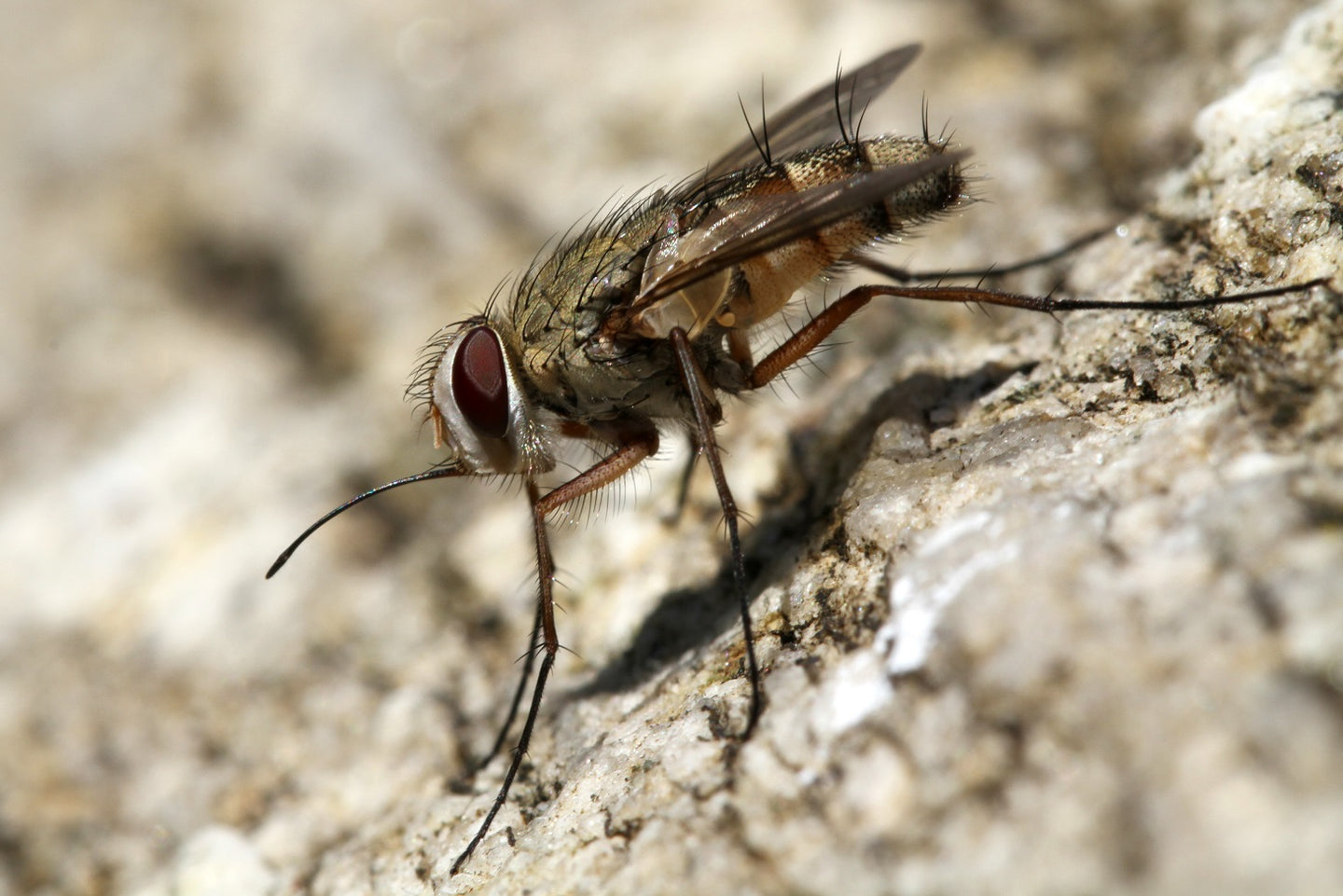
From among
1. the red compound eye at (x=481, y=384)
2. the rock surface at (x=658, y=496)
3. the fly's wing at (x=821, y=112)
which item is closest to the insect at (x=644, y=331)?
the red compound eye at (x=481, y=384)

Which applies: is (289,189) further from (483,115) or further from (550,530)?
(550,530)

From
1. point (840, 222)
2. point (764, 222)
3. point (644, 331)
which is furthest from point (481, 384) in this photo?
point (840, 222)

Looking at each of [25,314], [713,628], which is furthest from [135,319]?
[713,628]

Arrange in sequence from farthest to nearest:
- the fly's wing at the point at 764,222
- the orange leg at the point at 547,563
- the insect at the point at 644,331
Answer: the insect at the point at 644,331
the orange leg at the point at 547,563
the fly's wing at the point at 764,222

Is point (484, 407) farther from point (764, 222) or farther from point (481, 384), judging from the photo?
point (764, 222)

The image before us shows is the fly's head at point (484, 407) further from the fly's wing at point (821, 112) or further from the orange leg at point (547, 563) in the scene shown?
the fly's wing at point (821, 112)

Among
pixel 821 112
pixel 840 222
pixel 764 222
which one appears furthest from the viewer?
pixel 821 112
